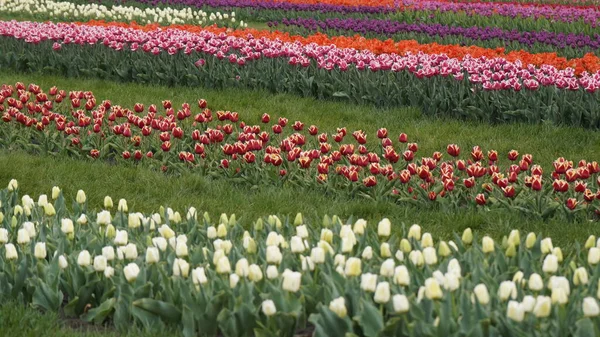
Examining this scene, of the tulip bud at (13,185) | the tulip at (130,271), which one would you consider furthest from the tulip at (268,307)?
the tulip bud at (13,185)

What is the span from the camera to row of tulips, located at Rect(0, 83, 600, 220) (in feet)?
21.7

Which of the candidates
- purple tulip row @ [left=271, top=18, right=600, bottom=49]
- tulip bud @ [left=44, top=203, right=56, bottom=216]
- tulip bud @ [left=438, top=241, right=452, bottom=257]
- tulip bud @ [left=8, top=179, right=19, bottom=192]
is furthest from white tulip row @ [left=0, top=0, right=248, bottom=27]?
tulip bud @ [left=438, top=241, right=452, bottom=257]

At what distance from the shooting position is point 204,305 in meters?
4.16

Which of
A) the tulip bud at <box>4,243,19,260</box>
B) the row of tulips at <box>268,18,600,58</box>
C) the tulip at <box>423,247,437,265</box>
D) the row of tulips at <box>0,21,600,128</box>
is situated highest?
the tulip at <box>423,247,437,265</box>

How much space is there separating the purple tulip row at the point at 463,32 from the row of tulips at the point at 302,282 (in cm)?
1131

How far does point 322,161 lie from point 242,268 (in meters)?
2.83

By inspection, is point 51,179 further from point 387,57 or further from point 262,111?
point 387,57

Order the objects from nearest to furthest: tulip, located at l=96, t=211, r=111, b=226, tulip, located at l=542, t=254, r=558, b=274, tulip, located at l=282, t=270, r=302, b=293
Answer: tulip, located at l=282, t=270, r=302, b=293
tulip, located at l=542, t=254, r=558, b=274
tulip, located at l=96, t=211, r=111, b=226

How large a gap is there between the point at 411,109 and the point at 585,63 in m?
2.72

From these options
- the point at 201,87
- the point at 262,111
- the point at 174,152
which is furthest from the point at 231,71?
the point at 174,152

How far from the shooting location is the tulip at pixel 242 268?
4.19 metres

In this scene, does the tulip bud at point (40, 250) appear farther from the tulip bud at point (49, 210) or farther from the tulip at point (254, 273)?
the tulip at point (254, 273)

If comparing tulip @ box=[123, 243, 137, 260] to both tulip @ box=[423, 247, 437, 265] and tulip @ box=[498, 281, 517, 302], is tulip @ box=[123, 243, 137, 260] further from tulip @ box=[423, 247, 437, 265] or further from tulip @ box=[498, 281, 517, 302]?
tulip @ box=[498, 281, 517, 302]

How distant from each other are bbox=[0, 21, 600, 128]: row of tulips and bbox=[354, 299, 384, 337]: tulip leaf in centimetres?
609
